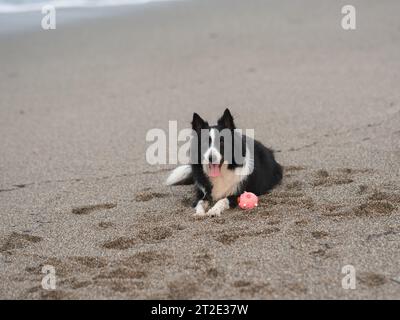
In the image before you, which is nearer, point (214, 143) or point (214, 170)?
point (214, 143)

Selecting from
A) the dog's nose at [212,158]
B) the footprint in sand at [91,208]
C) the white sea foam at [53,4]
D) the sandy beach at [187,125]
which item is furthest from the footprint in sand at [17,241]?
the white sea foam at [53,4]

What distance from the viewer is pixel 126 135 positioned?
859 cm

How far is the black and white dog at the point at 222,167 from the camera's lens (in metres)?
5.83

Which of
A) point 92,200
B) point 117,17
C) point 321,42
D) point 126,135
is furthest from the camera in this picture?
point 117,17

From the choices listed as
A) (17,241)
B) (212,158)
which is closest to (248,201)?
(212,158)

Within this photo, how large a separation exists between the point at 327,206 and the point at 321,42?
626 cm

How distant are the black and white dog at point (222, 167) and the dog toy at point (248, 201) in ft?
0.45

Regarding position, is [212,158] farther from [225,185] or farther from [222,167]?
[225,185]

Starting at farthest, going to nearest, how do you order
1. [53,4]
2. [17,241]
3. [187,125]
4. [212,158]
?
[53,4], [187,125], [212,158], [17,241]

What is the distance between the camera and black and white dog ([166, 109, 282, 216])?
19.1ft

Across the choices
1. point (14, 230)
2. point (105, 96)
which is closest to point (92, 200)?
point (14, 230)

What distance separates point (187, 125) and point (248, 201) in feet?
10.3

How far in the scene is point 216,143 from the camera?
19.0 ft
